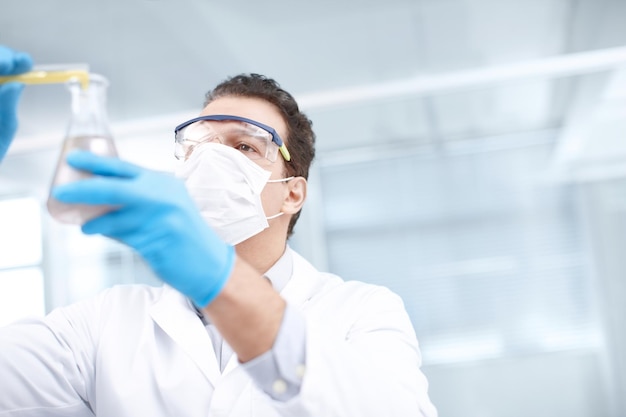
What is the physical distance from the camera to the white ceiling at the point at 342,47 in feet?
9.24

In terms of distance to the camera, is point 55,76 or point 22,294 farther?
point 22,294

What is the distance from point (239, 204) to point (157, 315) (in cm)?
31

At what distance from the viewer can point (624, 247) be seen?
2838 millimetres

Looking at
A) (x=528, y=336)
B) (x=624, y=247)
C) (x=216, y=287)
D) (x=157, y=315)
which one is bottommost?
(x=528, y=336)

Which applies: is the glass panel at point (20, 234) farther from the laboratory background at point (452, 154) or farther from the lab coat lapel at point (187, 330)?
the lab coat lapel at point (187, 330)

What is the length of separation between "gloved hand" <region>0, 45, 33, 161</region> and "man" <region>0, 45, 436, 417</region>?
236 millimetres

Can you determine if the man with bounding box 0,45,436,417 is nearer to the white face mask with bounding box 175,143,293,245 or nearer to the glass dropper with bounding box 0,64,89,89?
the white face mask with bounding box 175,143,293,245

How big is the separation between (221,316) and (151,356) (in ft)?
1.88

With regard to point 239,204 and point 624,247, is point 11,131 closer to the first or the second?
point 239,204

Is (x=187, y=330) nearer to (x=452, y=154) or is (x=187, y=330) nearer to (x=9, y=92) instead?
(x=9, y=92)

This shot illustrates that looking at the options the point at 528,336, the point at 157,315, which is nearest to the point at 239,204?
the point at 157,315

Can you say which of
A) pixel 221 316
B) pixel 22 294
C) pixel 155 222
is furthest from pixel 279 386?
pixel 22 294

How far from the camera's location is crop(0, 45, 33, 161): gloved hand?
2.75ft

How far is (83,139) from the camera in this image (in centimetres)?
80
